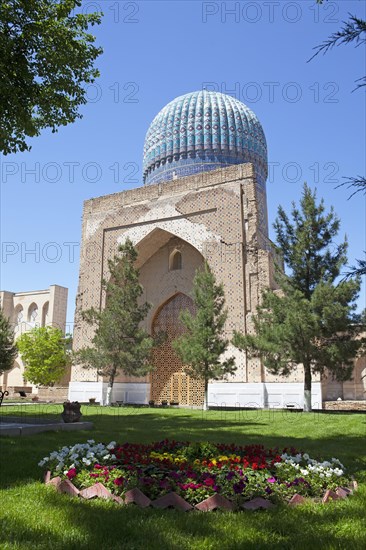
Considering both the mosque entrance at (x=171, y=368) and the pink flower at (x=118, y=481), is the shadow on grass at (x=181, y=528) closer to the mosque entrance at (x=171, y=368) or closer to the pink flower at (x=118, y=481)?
the pink flower at (x=118, y=481)

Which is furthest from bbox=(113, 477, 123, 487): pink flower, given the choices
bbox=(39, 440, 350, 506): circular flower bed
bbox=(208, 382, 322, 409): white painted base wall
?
bbox=(208, 382, 322, 409): white painted base wall

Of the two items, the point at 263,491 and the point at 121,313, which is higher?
the point at 121,313

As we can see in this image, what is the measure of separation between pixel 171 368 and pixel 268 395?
6.46m

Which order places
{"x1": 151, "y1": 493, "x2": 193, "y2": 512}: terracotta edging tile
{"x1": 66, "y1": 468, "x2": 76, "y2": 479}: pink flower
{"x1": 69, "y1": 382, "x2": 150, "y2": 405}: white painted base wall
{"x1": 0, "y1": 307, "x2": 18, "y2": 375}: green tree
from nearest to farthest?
{"x1": 151, "y1": 493, "x2": 193, "y2": 512}: terracotta edging tile < {"x1": 66, "y1": 468, "x2": 76, "y2": 479}: pink flower < {"x1": 69, "y1": 382, "x2": 150, "y2": 405}: white painted base wall < {"x1": 0, "y1": 307, "x2": 18, "y2": 375}: green tree

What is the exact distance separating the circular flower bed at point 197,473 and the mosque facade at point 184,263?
52.3ft

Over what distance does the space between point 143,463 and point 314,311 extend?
12.4 meters

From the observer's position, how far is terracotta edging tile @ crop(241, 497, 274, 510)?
12.8ft

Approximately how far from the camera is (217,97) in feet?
121

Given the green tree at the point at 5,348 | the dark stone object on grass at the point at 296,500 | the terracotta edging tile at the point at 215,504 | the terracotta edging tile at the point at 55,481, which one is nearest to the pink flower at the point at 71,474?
the terracotta edging tile at the point at 55,481

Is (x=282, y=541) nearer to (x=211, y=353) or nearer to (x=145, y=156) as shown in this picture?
(x=211, y=353)

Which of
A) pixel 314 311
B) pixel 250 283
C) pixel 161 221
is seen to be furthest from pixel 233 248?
pixel 314 311

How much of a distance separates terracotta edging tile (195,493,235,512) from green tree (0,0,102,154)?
715 centimetres

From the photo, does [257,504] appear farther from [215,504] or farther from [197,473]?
[197,473]

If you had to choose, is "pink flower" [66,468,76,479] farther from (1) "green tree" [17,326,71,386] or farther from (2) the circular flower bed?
(1) "green tree" [17,326,71,386]
